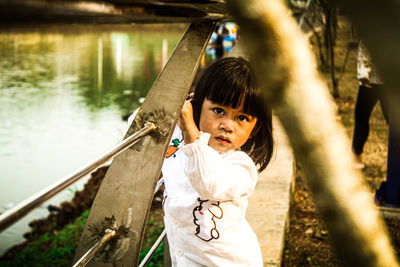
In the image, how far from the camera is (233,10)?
28 cm

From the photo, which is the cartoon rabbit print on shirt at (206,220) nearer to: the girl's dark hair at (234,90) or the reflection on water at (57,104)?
the girl's dark hair at (234,90)

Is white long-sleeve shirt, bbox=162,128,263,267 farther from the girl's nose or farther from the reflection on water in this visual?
the reflection on water

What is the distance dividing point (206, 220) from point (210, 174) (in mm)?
208

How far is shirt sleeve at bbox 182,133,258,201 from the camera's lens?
1362 millimetres

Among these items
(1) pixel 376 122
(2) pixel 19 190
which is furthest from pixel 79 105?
(1) pixel 376 122

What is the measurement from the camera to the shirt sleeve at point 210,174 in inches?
53.6

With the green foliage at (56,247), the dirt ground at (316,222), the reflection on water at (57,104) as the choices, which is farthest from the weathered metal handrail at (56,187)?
the green foliage at (56,247)

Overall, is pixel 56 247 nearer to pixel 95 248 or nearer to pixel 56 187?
pixel 95 248

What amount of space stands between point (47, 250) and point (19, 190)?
5.39ft

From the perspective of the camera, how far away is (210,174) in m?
1.37

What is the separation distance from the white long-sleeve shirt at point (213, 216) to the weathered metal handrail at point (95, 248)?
0.32 m

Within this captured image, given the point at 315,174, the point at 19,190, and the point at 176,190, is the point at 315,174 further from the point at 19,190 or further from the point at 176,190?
the point at 19,190

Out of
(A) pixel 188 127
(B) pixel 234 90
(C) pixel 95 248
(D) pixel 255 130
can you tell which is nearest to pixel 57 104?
(D) pixel 255 130

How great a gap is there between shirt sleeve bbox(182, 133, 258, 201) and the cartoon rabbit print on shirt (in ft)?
0.25
